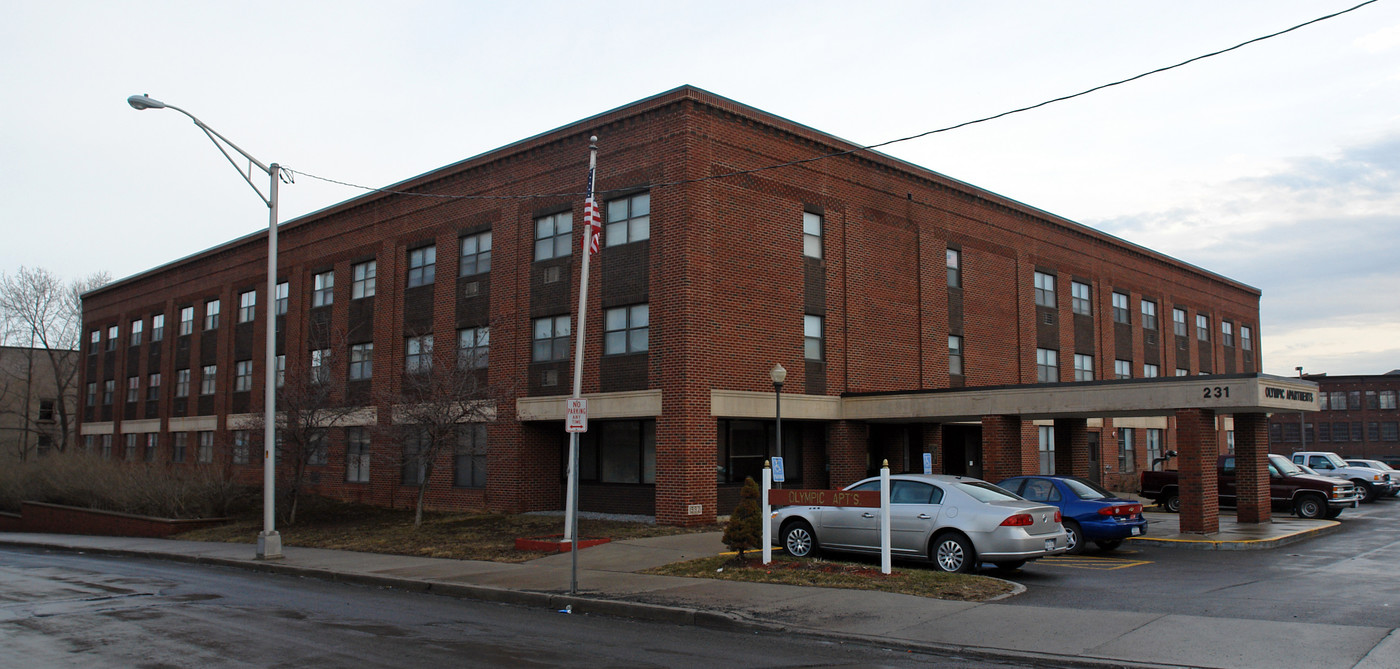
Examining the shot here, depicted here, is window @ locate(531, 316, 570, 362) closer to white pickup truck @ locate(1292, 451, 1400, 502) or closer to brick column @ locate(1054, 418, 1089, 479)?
brick column @ locate(1054, 418, 1089, 479)

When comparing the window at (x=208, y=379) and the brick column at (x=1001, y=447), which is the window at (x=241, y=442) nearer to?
the window at (x=208, y=379)

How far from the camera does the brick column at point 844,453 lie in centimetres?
2823

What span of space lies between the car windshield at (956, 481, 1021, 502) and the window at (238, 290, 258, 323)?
1336 inches

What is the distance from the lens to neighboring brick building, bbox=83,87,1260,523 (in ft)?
81.9

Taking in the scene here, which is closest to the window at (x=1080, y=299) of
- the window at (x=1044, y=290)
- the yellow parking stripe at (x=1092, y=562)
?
the window at (x=1044, y=290)

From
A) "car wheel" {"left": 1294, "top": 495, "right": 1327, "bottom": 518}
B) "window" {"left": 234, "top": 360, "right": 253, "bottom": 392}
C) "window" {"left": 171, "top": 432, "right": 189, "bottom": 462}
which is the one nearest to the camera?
"car wheel" {"left": 1294, "top": 495, "right": 1327, "bottom": 518}

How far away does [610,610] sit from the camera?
44.0ft

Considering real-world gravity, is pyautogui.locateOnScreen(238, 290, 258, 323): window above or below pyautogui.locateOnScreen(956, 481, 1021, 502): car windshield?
above

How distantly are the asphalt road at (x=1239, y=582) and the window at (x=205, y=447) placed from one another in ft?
120

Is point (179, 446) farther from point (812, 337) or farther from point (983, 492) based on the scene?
point (983, 492)

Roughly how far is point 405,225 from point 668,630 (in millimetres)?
24494

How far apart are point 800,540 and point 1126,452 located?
30818mm

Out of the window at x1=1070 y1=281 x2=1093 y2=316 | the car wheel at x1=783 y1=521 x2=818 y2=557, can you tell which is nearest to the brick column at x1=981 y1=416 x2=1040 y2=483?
the car wheel at x1=783 y1=521 x2=818 y2=557

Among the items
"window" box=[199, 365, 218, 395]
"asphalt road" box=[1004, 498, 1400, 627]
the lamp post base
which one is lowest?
the lamp post base
